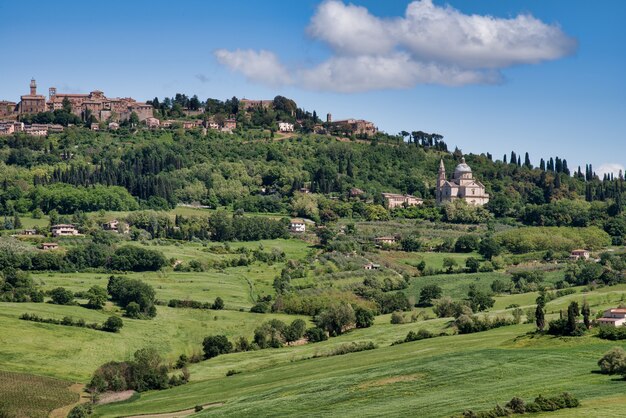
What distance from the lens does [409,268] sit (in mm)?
127312

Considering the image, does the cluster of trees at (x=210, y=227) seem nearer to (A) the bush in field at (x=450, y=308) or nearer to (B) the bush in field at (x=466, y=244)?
(B) the bush in field at (x=466, y=244)

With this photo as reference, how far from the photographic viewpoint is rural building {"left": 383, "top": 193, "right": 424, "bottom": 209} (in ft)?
554

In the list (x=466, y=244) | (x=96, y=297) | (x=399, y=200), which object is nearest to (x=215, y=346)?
(x=96, y=297)

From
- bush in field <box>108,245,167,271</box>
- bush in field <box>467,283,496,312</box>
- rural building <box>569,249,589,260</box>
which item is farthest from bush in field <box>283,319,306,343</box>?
rural building <box>569,249,589,260</box>

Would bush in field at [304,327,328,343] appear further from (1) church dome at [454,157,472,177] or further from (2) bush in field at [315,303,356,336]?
(1) church dome at [454,157,472,177]

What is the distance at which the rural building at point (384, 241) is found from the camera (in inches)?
5492

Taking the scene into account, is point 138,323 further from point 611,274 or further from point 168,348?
point 611,274

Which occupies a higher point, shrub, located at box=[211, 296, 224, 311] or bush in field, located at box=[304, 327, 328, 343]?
shrub, located at box=[211, 296, 224, 311]

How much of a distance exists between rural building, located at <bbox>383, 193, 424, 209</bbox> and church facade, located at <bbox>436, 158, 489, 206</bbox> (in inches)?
156

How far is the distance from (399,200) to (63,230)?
2340 inches

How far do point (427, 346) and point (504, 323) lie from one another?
10415mm

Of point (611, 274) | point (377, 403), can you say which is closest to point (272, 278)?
point (611, 274)

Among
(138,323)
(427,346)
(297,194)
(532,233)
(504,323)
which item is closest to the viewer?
(427,346)

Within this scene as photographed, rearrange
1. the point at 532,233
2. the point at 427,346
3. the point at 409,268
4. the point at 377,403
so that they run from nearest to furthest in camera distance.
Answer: the point at 377,403
the point at 427,346
the point at 409,268
the point at 532,233
